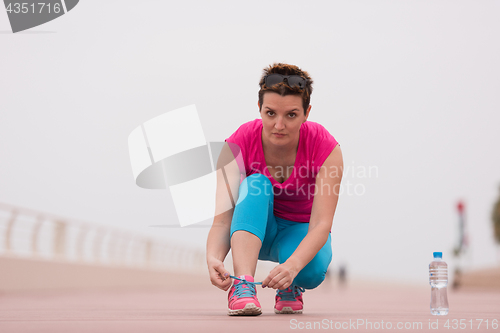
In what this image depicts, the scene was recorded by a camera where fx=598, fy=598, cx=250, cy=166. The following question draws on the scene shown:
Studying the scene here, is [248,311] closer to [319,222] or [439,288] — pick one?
[319,222]

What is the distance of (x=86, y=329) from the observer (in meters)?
2.41

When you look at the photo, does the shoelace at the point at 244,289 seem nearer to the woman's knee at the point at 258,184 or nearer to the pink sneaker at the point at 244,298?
the pink sneaker at the point at 244,298

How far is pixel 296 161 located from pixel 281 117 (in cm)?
35

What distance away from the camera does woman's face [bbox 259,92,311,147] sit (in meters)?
3.19

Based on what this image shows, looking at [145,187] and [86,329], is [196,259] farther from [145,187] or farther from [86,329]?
[86,329]

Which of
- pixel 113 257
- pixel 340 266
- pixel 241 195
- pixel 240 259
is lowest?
pixel 340 266

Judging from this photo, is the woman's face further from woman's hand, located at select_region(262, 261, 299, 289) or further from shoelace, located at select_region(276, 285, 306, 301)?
shoelace, located at select_region(276, 285, 306, 301)

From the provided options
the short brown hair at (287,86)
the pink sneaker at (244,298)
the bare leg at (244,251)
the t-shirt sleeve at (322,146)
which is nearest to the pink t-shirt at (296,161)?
the t-shirt sleeve at (322,146)

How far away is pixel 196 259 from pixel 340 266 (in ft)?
17.1

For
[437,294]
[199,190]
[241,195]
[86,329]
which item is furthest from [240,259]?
[199,190]

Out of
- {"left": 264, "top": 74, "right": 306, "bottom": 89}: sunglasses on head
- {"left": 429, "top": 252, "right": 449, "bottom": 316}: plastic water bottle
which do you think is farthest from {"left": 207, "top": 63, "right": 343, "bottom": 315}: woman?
{"left": 429, "top": 252, "right": 449, "bottom": 316}: plastic water bottle

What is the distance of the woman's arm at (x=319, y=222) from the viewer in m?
2.83

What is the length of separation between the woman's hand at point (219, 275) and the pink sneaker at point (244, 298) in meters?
0.08

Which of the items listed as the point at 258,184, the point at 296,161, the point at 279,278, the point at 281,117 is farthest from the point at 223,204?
the point at 279,278
